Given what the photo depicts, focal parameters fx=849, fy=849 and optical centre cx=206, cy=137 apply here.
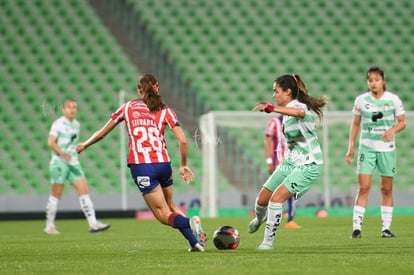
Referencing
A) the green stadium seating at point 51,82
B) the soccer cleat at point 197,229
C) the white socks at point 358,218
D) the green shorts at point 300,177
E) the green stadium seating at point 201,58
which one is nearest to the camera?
the soccer cleat at point 197,229

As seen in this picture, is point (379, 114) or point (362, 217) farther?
point (379, 114)

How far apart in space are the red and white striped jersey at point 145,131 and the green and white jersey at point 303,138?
1.11 meters

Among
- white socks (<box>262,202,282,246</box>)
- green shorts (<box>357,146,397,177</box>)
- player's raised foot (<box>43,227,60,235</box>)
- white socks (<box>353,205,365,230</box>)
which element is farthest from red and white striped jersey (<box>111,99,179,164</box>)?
player's raised foot (<box>43,227,60,235</box>)

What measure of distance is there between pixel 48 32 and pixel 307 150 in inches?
582

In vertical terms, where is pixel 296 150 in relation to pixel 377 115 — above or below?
below

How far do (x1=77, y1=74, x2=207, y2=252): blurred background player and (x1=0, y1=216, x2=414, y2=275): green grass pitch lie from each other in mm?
283

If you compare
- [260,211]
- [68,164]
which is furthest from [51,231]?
[260,211]

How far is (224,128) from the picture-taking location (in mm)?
19453

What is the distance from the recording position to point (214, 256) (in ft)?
23.6

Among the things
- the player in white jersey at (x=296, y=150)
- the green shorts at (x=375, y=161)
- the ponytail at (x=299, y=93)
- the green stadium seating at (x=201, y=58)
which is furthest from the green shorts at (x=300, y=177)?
the green stadium seating at (x=201, y=58)

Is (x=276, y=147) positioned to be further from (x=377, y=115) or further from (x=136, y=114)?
(x=136, y=114)

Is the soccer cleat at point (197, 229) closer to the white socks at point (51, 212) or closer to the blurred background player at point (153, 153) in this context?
the blurred background player at point (153, 153)

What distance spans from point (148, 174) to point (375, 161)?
126 inches

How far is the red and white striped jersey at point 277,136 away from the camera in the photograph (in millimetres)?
12945
